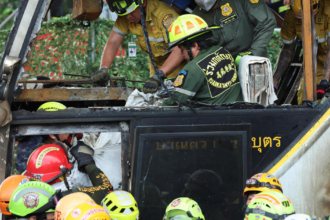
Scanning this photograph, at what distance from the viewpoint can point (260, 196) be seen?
2.93 m

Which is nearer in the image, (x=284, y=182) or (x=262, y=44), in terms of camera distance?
(x=284, y=182)

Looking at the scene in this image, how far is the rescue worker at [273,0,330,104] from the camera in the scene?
201 inches

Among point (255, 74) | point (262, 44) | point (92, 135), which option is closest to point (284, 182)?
point (255, 74)

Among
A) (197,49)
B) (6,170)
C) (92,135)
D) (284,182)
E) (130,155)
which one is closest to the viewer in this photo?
(6,170)

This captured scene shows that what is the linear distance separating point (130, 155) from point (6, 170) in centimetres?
88

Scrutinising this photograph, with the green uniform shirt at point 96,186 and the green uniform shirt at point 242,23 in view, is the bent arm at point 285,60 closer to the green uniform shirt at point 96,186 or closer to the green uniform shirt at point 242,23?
the green uniform shirt at point 242,23

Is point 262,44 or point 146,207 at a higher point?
point 262,44

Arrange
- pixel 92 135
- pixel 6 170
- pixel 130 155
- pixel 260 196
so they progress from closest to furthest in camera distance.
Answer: pixel 260 196 < pixel 6 170 < pixel 130 155 < pixel 92 135

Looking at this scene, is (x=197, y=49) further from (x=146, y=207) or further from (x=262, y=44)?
(x=146, y=207)

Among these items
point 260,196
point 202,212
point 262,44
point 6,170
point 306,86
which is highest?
point 262,44

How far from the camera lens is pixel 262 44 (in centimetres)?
457

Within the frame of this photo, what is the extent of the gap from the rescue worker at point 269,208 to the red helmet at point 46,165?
1.55 meters

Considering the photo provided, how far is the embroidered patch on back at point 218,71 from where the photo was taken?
3.70 m

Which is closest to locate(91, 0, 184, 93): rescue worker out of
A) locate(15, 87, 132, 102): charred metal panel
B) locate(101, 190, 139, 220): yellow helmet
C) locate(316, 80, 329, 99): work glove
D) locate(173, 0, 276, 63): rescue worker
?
locate(15, 87, 132, 102): charred metal panel
